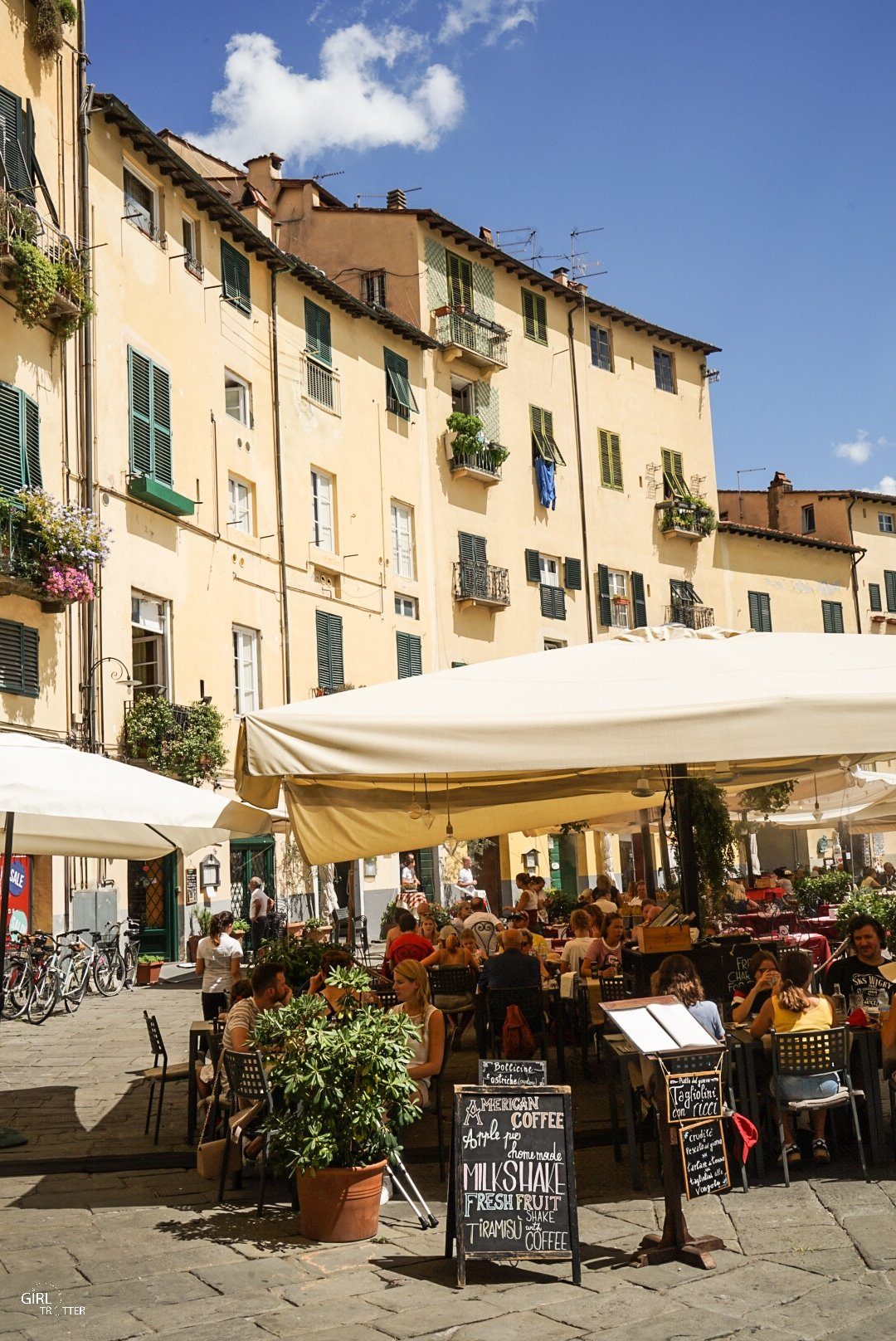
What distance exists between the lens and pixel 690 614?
38.8 metres

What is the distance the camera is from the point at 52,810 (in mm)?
7422

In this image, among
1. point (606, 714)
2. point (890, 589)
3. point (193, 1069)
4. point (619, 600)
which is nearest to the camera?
point (606, 714)

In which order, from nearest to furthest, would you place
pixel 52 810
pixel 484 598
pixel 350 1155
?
pixel 350 1155 < pixel 52 810 < pixel 484 598

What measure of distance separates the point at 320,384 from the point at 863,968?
67.5 ft

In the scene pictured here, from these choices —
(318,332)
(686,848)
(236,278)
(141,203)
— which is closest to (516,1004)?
(686,848)

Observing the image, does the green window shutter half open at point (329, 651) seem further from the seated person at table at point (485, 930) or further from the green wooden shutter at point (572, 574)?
the seated person at table at point (485, 930)

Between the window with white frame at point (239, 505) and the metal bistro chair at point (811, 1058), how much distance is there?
19.0m

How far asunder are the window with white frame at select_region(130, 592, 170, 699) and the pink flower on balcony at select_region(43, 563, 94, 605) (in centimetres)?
266

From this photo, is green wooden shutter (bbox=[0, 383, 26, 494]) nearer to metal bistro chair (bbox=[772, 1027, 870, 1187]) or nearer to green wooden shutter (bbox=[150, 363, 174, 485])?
green wooden shutter (bbox=[150, 363, 174, 485])

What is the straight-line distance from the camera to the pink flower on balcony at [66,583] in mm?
18578

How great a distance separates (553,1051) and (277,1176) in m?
5.33

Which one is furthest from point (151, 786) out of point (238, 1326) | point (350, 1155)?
point (238, 1326)

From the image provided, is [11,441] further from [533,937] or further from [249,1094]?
[249,1094]

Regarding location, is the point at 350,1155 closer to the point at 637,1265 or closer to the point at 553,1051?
the point at 637,1265
